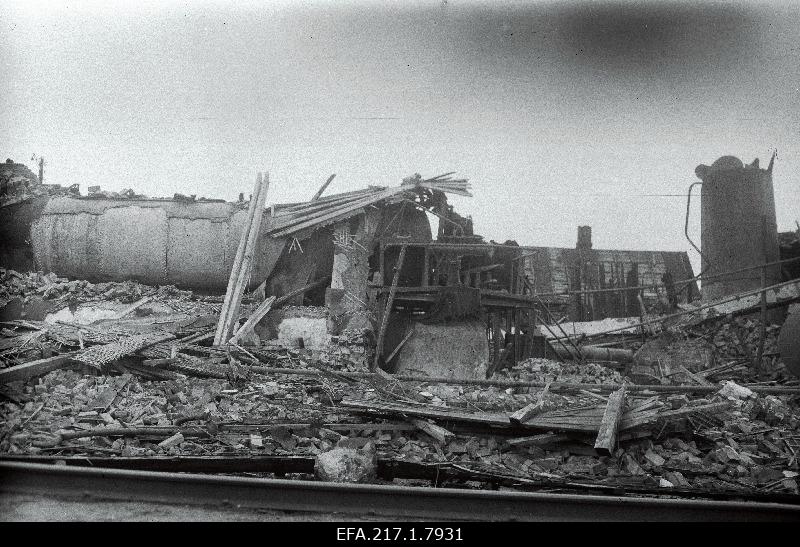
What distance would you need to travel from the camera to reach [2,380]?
20.7ft

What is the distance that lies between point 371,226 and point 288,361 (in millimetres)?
3881

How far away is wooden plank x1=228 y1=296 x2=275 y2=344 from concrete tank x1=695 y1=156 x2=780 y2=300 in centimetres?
1249

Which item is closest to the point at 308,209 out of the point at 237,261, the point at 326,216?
the point at 326,216

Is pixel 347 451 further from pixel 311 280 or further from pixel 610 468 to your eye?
pixel 311 280

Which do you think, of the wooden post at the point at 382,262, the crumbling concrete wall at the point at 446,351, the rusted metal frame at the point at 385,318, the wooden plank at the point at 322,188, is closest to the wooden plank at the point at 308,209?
the wooden plank at the point at 322,188

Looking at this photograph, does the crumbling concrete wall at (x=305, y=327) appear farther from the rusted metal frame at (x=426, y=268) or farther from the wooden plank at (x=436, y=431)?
the wooden plank at (x=436, y=431)

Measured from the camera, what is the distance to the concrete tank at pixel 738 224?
15047 millimetres

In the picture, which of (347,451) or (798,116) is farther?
(798,116)

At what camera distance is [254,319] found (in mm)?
10336

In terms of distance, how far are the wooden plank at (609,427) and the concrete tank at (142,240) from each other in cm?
849

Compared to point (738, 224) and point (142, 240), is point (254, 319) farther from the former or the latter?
point (738, 224)

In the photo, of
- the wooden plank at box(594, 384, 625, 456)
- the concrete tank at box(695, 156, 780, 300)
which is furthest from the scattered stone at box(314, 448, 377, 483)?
the concrete tank at box(695, 156, 780, 300)

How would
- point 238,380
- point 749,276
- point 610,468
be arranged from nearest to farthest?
point 610,468
point 238,380
point 749,276
